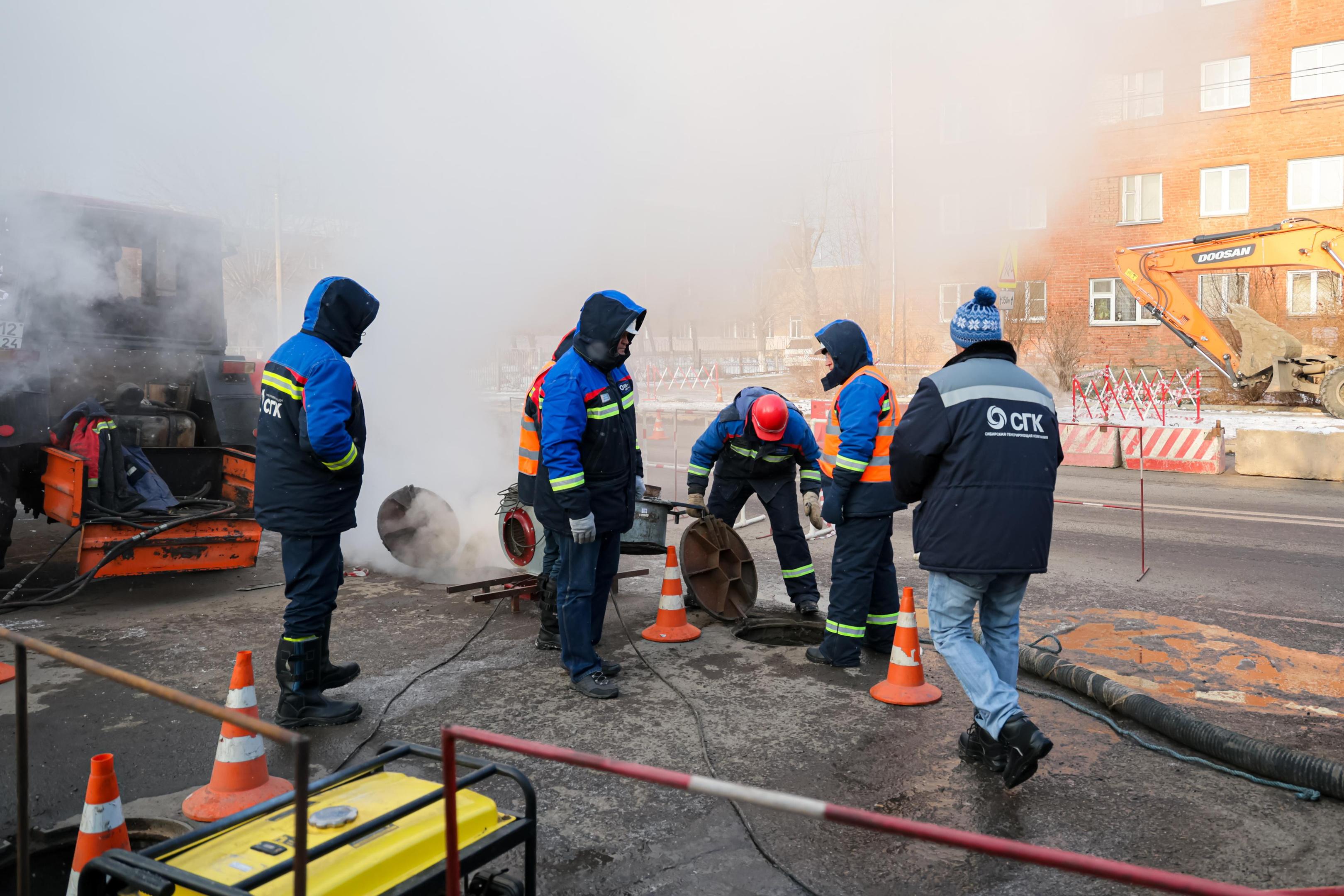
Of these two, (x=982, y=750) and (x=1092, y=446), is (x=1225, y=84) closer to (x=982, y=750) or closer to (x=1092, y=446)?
(x=1092, y=446)

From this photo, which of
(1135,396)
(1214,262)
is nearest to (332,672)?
(1135,396)

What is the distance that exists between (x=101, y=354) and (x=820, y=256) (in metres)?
20.3

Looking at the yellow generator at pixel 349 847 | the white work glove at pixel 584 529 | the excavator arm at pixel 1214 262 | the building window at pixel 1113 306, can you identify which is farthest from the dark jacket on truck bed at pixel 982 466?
the building window at pixel 1113 306

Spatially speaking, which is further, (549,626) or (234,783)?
(549,626)

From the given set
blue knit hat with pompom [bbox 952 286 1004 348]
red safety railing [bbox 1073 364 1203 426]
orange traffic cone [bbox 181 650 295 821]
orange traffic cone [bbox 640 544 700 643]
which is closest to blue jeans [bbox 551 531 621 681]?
orange traffic cone [bbox 640 544 700 643]

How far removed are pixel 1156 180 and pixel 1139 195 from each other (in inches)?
20.0

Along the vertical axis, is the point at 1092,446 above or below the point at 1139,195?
below

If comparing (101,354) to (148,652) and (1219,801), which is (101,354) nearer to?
(148,652)

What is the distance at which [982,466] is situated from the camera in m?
3.47

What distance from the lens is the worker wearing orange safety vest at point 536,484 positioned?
4.97m

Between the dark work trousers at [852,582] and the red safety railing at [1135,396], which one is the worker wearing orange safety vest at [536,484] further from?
the red safety railing at [1135,396]

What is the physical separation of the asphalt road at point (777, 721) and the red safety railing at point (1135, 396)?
10.0 metres

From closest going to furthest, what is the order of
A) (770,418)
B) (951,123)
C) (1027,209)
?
(770,418) < (951,123) < (1027,209)

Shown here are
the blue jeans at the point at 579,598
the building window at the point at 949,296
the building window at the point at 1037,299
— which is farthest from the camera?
the building window at the point at 949,296
